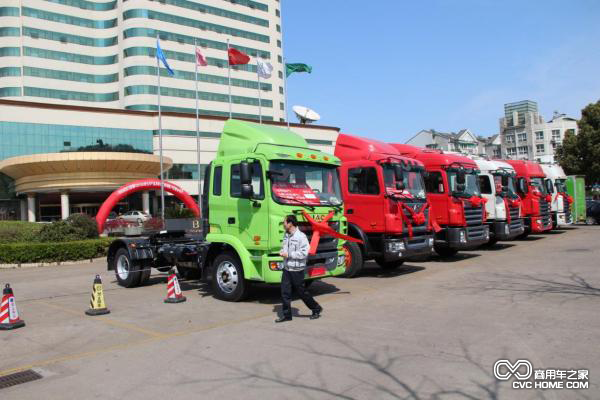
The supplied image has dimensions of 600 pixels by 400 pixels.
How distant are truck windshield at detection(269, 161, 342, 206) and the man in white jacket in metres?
1.10

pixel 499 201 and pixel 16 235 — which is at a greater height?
pixel 499 201

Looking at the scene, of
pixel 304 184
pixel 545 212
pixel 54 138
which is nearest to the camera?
pixel 304 184

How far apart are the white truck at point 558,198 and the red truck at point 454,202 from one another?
9459mm

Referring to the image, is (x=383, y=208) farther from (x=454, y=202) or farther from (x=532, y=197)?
(x=532, y=197)

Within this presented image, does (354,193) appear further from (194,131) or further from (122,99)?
(122,99)

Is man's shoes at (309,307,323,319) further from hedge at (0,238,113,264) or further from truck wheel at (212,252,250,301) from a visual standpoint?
hedge at (0,238,113,264)

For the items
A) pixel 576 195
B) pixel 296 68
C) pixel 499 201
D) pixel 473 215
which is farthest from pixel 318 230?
pixel 296 68

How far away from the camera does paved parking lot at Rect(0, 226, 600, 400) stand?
4.71 m

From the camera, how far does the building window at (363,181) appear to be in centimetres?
1185

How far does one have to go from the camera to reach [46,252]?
18.1 metres

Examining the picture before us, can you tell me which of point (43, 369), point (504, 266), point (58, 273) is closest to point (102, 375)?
point (43, 369)

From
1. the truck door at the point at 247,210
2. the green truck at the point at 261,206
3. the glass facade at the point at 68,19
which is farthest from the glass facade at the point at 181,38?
the truck door at the point at 247,210

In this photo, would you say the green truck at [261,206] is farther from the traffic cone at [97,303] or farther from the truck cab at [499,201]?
the truck cab at [499,201]

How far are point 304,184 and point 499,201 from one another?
10.1m
